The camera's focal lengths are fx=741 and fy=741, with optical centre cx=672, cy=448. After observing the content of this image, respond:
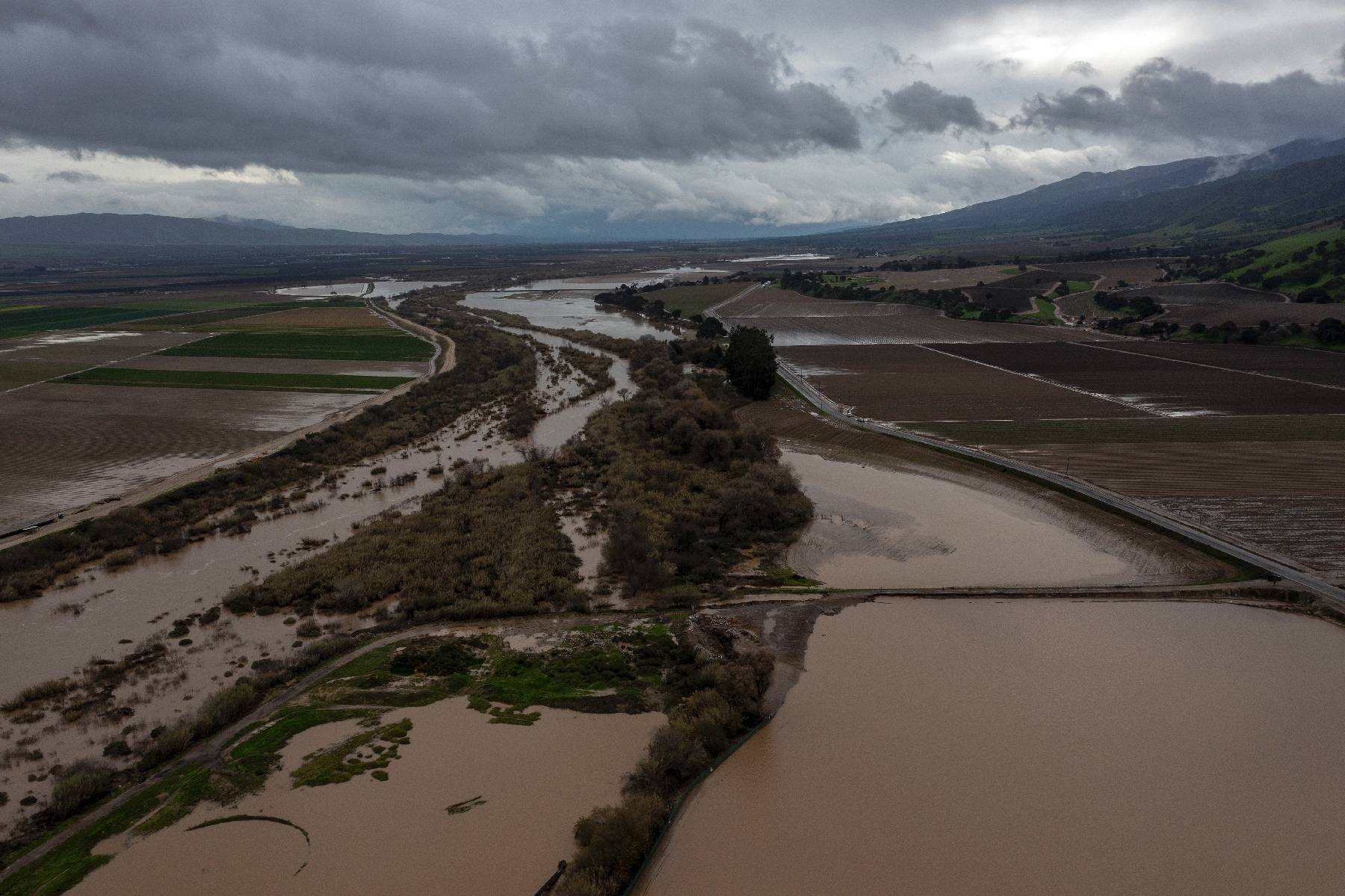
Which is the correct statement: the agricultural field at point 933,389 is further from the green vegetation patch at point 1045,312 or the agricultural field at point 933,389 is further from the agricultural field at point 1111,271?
the agricultural field at point 1111,271

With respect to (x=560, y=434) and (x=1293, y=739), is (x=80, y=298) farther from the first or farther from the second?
(x=1293, y=739)

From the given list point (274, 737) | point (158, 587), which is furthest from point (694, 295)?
point (274, 737)

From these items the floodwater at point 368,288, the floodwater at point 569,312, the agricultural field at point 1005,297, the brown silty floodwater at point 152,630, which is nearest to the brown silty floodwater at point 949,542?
the brown silty floodwater at point 152,630

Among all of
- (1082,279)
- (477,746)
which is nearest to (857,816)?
(477,746)

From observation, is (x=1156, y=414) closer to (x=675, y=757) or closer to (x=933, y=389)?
(x=933, y=389)

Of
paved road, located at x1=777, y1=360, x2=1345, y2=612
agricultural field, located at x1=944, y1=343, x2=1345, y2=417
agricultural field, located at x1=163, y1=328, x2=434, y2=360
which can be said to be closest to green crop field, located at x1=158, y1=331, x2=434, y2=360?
agricultural field, located at x1=163, y1=328, x2=434, y2=360

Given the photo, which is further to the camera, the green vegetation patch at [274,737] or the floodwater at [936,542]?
the floodwater at [936,542]
